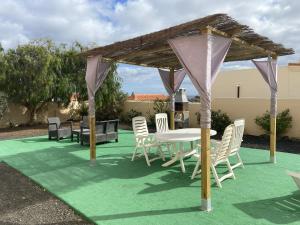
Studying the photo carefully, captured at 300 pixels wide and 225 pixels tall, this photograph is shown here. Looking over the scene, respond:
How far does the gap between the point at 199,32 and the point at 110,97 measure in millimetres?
12139

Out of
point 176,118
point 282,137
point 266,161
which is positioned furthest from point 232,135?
point 176,118

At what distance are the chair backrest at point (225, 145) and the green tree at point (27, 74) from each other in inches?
428

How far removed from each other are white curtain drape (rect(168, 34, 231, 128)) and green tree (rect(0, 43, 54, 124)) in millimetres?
10988

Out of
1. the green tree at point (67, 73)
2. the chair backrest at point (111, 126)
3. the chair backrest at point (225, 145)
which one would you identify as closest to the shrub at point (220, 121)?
the chair backrest at point (111, 126)

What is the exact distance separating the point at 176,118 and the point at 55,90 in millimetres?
6398

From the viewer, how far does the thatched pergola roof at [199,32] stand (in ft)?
15.3

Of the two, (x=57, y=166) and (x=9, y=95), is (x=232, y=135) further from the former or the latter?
(x=9, y=95)

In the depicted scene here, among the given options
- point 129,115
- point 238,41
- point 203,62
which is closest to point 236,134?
point 238,41

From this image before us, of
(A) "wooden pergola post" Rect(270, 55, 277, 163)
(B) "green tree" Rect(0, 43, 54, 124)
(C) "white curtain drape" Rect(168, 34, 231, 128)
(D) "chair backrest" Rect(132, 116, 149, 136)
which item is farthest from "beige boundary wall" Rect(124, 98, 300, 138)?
(C) "white curtain drape" Rect(168, 34, 231, 128)

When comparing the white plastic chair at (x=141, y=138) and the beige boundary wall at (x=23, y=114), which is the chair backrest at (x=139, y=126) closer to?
the white plastic chair at (x=141, y=138)

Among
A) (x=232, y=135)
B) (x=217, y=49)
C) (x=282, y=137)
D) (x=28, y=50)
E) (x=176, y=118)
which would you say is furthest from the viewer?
(x=28, y=50)

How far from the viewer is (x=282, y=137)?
35.8 feet

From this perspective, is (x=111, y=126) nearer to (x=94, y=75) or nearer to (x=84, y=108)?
(x=94, y=75)

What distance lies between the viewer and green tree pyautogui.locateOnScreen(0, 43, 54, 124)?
14055mm
